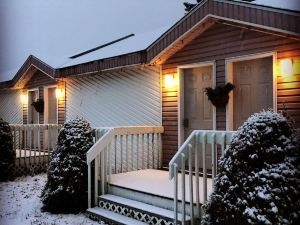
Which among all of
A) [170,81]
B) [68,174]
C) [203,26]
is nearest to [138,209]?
[68,174]

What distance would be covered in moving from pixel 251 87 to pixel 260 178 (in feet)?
11.0

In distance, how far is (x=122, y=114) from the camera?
9.15 m

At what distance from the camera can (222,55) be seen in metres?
6.62

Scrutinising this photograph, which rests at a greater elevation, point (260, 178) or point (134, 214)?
point (260, 178)

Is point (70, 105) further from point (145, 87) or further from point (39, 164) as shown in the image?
point (145, 87)

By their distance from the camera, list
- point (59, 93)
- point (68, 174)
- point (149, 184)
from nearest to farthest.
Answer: point (149, 184), point (68, 174), point (59, 93)

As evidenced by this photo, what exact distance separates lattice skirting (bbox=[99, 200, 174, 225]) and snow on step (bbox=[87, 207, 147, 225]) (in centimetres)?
7

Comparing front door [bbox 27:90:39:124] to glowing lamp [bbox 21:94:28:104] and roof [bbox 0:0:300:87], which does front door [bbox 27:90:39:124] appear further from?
roof [bbox 0:0:300:87]

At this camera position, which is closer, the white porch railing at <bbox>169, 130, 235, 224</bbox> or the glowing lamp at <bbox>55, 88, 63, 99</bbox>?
the white porch railing at <bbox>169, 130, 235, 224</bbox>

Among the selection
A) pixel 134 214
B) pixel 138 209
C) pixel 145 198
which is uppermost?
pixel 145 198

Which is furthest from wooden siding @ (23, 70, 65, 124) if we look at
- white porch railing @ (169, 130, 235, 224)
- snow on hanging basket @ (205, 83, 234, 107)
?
white porch railing @ (169, 130, 235, 224)

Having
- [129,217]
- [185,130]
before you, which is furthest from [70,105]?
[129,217]

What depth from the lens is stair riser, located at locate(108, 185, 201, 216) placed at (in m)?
4.77

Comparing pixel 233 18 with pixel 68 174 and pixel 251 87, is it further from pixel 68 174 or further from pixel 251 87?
pixel 68 174
